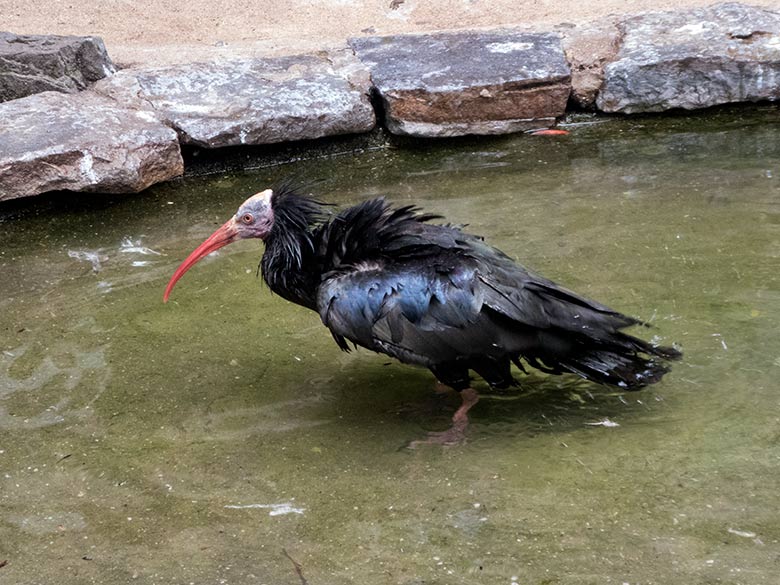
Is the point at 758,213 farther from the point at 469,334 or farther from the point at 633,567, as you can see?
the point at 633,567

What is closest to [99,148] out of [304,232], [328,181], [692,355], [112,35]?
[328,181]

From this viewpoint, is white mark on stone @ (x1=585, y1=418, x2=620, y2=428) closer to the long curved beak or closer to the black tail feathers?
the black tail feathers

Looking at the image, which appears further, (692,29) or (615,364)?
(692,29)

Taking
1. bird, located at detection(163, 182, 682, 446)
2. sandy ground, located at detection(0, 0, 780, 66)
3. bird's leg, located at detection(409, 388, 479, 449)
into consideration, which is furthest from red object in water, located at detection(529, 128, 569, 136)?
bird's leg, located at detection(409, 388, 479, 449)

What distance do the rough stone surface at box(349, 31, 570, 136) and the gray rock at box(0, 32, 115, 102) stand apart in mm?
1915

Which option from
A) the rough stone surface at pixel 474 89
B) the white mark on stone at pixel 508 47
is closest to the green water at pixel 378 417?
the rough stone surface at pixel 474 89

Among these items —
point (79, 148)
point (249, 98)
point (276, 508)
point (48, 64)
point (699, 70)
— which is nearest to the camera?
point (276, 508)

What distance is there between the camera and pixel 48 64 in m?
6.96

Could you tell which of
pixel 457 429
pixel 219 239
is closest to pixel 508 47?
pixel 219 239

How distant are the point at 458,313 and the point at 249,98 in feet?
11.1

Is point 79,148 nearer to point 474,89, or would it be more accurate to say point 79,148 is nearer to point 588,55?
point 474,89

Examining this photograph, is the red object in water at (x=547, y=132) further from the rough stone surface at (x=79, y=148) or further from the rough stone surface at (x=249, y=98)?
the rough stone surface at (x=79, y=148)

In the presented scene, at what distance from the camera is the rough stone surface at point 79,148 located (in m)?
6.04

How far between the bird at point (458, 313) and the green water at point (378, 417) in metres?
0.21
